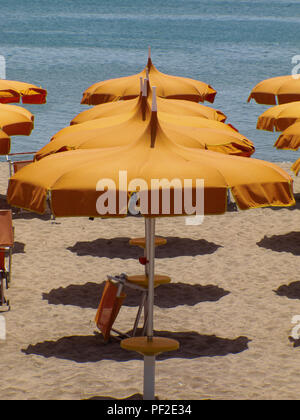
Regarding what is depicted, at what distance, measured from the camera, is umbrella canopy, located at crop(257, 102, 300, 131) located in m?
13.6

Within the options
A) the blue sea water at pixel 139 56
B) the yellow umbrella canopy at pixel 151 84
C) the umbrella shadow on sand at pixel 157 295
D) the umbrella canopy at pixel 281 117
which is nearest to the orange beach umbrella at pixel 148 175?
the umbrella shadow on sand at pixel 157 295

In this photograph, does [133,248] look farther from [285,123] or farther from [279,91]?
[279,91]

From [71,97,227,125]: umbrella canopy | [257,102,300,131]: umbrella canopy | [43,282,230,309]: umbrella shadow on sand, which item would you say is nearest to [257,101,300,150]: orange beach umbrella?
[257,102,300,131]: umbrella canopy

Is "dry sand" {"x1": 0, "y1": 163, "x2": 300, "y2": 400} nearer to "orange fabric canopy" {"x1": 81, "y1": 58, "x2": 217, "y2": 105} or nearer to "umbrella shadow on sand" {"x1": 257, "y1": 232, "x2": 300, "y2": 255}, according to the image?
"umbrella shadow on sand" {"x1": 257, "y1": 232, "x2": 300, "y2": 255}

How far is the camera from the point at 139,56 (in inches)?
3009

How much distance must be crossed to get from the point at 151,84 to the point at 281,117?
2921 mm

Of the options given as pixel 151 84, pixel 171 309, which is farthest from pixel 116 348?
pixel 151 84

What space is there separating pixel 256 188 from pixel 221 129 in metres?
3.24

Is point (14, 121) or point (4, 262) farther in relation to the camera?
point (14, 121)

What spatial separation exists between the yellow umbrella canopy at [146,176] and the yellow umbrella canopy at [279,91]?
9.21 m

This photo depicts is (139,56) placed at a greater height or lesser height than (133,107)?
greater

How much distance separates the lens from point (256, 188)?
268 inches

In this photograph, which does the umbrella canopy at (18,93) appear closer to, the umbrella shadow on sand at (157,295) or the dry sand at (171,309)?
the dry sand at (171,309)

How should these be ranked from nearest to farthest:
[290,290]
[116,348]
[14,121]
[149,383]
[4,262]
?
[149,383] → [116,348] → [4,262] → [290,290] → [14,121]
